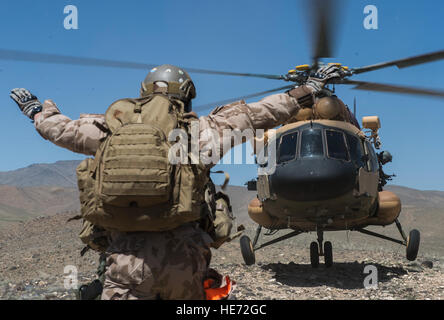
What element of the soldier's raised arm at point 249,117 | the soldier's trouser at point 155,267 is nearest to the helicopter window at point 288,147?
the soldier's raised arm at point 249,117

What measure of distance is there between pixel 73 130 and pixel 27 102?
425 millimetres

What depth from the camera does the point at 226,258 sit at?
9891 millimetres

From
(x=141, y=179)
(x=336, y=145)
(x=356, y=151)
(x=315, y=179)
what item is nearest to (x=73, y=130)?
(x=141, y=179)

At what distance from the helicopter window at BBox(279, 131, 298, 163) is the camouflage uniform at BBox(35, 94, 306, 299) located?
4904 mm

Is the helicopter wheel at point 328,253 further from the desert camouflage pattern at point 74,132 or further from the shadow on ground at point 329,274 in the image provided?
the desert camouflage pattern at point 74,132

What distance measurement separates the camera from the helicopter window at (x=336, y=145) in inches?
283

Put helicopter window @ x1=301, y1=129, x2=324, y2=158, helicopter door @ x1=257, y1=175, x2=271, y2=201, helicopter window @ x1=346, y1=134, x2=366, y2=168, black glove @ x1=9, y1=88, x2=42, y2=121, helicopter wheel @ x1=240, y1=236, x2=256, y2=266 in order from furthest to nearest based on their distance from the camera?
1. helicopter wheel @ x1=240, y1=236, x2=256, y2=266
2. helicopter door @ x1=257, y1=175, x2=271, y2=201
3. helicopter window @ x1=346, y1=134, x2=366, y2=168
4. helicopter window @ x1=301, y1=129, x2=324, y2=158
5. black glove @ x1=9, y1=88, x2=42, y2=121

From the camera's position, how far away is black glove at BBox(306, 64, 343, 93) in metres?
2.55

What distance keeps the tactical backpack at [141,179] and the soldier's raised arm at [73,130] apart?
3.1 inches

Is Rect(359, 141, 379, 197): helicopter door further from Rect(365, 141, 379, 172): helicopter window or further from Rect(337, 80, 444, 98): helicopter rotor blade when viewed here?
Rect(337, 80, 444, 98): helicopter rotor blade

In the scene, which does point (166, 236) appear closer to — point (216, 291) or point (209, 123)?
point (216, 291)

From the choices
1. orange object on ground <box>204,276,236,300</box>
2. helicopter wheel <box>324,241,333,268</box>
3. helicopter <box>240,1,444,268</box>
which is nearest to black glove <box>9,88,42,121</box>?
orange object on ground <box>204,276,236,300</box>
